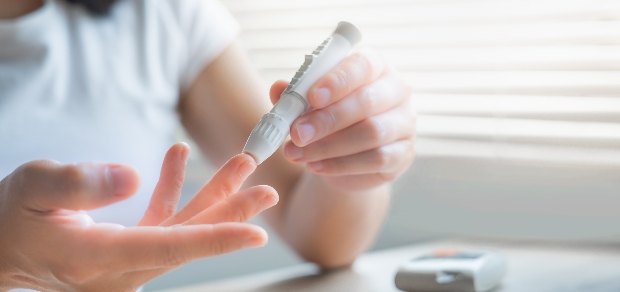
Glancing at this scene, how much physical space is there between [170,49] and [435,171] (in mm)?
436

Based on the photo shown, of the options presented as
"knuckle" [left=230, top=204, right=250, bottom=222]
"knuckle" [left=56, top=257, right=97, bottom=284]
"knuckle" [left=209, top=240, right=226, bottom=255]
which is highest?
"knuckle" [left=230, top=204, right=250, bottom=222]

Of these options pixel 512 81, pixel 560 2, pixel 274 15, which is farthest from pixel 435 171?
pixel 274 15

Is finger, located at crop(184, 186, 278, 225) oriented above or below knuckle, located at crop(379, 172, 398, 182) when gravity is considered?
below

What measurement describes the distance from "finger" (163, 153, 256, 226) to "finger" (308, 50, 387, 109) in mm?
87

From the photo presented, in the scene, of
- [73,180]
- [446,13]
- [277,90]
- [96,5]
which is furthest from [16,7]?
[446,13]

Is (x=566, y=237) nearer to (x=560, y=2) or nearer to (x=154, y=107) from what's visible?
(x=560, y=2)

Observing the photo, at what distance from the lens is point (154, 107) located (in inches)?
30.8

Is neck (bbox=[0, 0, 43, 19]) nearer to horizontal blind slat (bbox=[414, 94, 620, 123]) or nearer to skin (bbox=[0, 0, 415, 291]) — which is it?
skin (bbox=[0, 0, 415, 291])

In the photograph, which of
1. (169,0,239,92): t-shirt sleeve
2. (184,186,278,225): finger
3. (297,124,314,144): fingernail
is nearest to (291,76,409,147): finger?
(297,124,314,144): fingernail

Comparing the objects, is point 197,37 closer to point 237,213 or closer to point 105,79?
point 105,79

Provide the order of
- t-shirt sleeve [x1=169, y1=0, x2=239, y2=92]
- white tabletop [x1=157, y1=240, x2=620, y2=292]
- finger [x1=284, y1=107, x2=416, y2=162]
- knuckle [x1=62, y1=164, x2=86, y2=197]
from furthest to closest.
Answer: t-shirt sleeve [x1=169, y1=0, x2=239, y2=92] → white tabletop [x1=157, y1=240, x2=620, y2=292] → finger [x1=284, y1=107, x2=416, y2=162] → knuckle [x1=62, y1=164, x2=86, y2=197]

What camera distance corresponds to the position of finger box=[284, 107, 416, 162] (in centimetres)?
54

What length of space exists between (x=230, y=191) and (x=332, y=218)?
30 centimetres

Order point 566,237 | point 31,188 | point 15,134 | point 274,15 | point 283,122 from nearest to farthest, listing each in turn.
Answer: point 31,188, point 283,122, point 15,134, point 566,237, point 274,15
